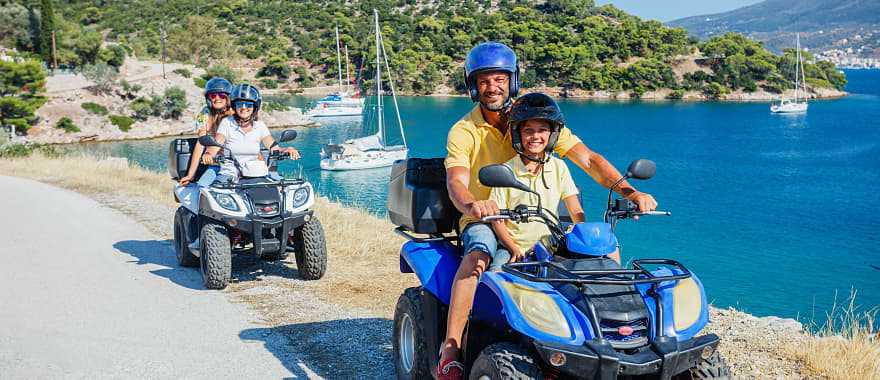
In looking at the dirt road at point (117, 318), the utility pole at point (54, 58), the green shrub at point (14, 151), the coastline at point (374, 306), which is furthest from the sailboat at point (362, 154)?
the dirt road at point (117, 318)

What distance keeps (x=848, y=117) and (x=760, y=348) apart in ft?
273

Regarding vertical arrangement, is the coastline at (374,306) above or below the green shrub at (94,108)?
below

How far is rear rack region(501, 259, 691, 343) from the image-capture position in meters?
3.37

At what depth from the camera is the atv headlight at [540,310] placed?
338cm

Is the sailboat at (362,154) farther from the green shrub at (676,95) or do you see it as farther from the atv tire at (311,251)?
the green shrub at (676,95)

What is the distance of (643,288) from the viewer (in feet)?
11.8

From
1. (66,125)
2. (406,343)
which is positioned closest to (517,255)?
(406,343)

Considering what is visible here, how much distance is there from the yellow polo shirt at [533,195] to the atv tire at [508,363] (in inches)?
28.3

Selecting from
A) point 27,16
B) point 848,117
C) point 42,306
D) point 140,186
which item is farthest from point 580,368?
point 848,117

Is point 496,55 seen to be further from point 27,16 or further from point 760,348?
point 27,16

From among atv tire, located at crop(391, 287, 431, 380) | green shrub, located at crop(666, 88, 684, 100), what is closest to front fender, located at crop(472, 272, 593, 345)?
atv tire, located at crop(391, 287, 431, 380)

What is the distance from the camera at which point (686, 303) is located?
11.6ft

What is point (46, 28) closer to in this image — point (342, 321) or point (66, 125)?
point (66, 125)

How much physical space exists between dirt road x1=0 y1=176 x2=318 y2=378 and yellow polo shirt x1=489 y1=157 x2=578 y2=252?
6.73 feet
